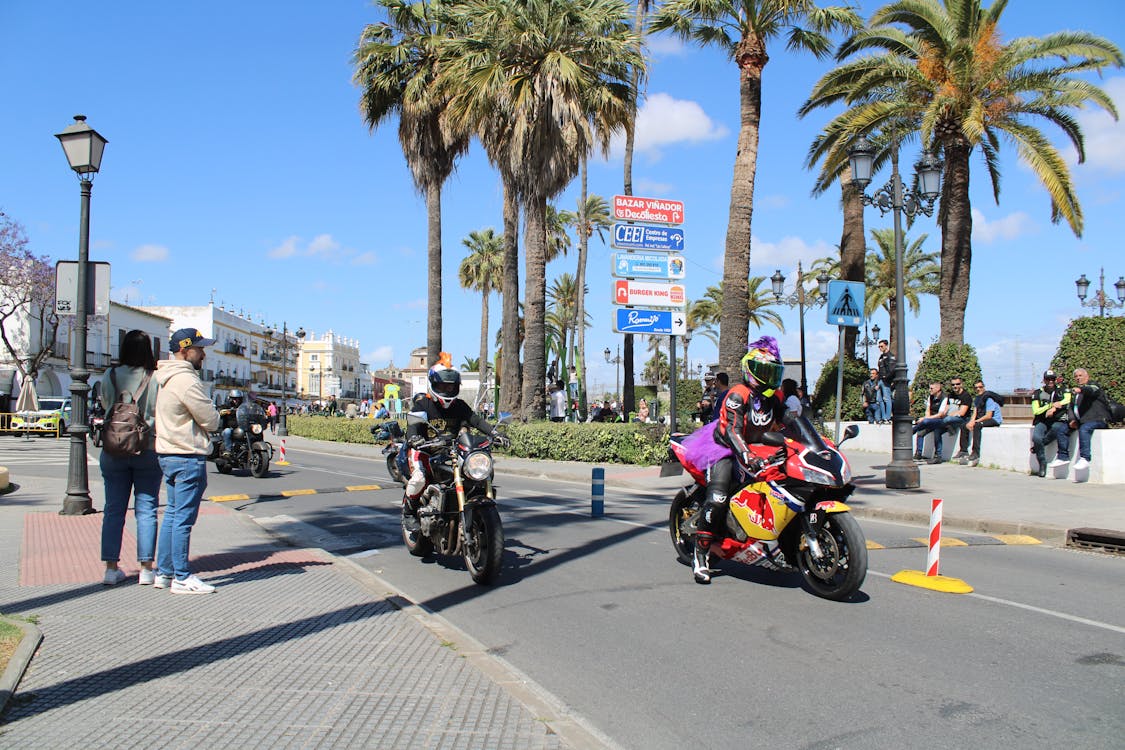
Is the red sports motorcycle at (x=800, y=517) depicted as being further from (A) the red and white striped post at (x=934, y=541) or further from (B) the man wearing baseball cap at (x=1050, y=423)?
(B) the man wearing baseball cap at (x=1050, y=423)

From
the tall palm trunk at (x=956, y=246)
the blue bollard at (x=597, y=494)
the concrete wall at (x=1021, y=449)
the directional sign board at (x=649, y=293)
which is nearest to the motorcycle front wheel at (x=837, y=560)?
the blue bollard at (x=597, y=494)

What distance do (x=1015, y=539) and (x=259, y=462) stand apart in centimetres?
1339

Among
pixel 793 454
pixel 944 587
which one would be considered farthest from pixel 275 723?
pixel 944 587

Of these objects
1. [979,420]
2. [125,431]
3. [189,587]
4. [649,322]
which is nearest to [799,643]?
[189,587]

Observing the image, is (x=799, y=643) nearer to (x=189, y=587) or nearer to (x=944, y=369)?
(x=189, y=587)

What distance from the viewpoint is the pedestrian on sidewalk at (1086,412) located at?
1378 centimetres

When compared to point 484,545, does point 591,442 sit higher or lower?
higher

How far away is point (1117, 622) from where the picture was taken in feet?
19.5

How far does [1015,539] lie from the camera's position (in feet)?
32.4

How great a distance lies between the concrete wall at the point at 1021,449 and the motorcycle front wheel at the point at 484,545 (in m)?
10.2

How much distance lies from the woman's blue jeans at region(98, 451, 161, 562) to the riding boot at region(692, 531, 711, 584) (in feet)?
14.0

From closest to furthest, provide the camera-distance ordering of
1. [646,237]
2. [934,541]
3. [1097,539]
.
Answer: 1. [934,541]
2. [1097,539]
3. [646,237]

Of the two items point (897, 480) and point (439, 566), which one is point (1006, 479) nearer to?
point (897, 480)

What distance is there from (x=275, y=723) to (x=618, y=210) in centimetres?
1410
